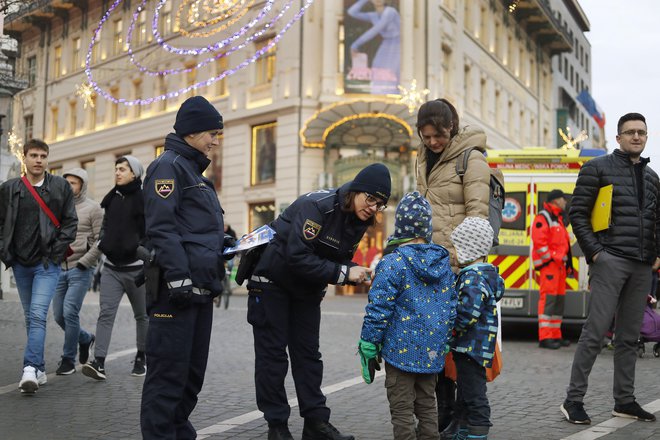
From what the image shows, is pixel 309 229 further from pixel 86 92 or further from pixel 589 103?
pixel 589 103

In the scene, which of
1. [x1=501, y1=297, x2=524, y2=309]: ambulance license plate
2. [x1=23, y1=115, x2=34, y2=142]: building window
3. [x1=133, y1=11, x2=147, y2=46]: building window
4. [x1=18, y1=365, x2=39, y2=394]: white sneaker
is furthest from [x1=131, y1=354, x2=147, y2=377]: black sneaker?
[x1=23, y1=115, x2=34, y2=142]: building window

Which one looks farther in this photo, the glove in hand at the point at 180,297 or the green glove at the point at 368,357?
the green glove at the point at 368,357

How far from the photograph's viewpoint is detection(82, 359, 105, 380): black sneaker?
7875mm


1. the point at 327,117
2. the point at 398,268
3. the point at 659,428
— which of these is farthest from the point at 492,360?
the point at 327,117

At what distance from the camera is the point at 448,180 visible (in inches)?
231

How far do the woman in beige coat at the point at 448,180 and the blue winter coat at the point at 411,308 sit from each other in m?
0.61

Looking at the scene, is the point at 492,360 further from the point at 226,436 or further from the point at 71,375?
the point at 71,375

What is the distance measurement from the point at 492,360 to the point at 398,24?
26.6 metres

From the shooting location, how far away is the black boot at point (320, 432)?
5574mm

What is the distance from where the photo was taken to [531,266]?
12.8 meters

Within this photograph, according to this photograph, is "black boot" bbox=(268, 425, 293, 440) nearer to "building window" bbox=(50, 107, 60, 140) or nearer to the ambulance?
the ambulance

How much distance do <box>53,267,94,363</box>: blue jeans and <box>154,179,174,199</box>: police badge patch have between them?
154 inches

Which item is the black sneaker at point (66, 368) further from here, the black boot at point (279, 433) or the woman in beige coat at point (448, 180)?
the woman in beige coat at point (448, 180)

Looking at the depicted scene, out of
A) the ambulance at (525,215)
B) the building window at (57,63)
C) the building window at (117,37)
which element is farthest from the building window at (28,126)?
the ambulance at (525,215)
